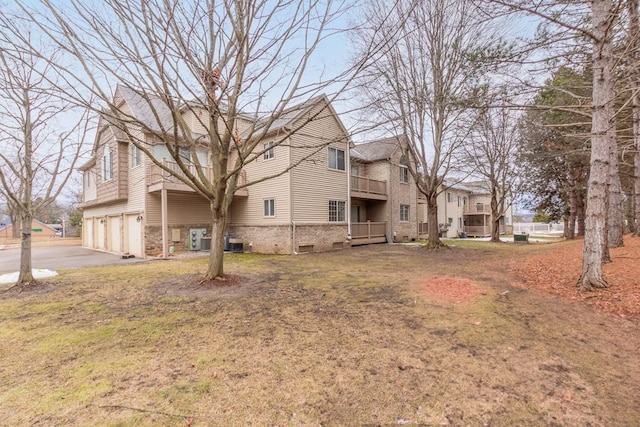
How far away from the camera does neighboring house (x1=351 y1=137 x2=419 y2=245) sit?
19.9 meters

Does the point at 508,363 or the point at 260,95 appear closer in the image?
the point at 508,363

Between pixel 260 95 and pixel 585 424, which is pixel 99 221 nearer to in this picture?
pixel 260 95

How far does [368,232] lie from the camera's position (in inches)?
747

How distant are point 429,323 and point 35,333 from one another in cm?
581

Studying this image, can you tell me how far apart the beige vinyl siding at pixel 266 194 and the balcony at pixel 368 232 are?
526 centimetres

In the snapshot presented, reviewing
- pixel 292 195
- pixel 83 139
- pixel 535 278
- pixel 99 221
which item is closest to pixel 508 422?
pixel 535 278

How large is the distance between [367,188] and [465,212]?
67.2ft

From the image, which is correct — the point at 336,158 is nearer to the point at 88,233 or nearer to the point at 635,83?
the point at 635,83

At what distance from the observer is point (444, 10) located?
12.7 metres

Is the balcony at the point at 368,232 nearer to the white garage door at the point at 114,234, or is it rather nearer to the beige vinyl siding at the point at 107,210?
the beige vinyl siding at the point at 107,210

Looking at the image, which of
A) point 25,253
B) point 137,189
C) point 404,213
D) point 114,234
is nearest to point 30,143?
point 25,253

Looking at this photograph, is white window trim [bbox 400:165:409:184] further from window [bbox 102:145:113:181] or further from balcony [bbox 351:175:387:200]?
window [bbox 102:145:113:181]

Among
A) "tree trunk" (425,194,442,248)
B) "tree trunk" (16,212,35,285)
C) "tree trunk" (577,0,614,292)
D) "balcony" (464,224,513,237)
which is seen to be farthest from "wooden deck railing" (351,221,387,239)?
"balcony" (464,224,513,237)

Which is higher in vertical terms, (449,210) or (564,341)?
(449,210)
